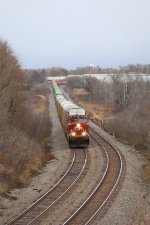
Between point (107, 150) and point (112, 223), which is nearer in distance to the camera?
point (112, 223)

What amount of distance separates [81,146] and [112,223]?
58.0 feet

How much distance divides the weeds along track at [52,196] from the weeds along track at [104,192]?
4.20 ft

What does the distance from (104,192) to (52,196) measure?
2.42 meters

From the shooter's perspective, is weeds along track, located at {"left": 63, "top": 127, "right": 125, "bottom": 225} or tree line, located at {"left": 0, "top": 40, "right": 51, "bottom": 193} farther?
tree line, located at {"left": 0, "top": 40, "right": 51, "bottom": 193}

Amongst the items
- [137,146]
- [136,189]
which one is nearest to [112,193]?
[136,189]

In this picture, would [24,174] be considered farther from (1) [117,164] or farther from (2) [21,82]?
(2) [21,82]

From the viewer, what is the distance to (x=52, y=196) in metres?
18.1

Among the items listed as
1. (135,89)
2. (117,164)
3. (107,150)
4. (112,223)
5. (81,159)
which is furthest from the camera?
(135,89)

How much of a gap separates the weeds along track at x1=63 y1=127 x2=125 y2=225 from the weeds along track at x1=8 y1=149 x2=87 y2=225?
128cm

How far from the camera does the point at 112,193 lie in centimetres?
1842

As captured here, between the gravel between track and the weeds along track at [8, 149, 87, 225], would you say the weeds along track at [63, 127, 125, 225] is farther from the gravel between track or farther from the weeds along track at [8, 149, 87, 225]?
the weeds along track at [8, 149, 87, 225]

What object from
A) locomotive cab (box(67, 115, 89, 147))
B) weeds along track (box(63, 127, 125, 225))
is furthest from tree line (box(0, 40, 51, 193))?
weeds along track (box(63, 127, 125, 225))

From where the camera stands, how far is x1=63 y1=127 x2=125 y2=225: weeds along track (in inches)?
594

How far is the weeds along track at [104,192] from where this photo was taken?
594 inches
